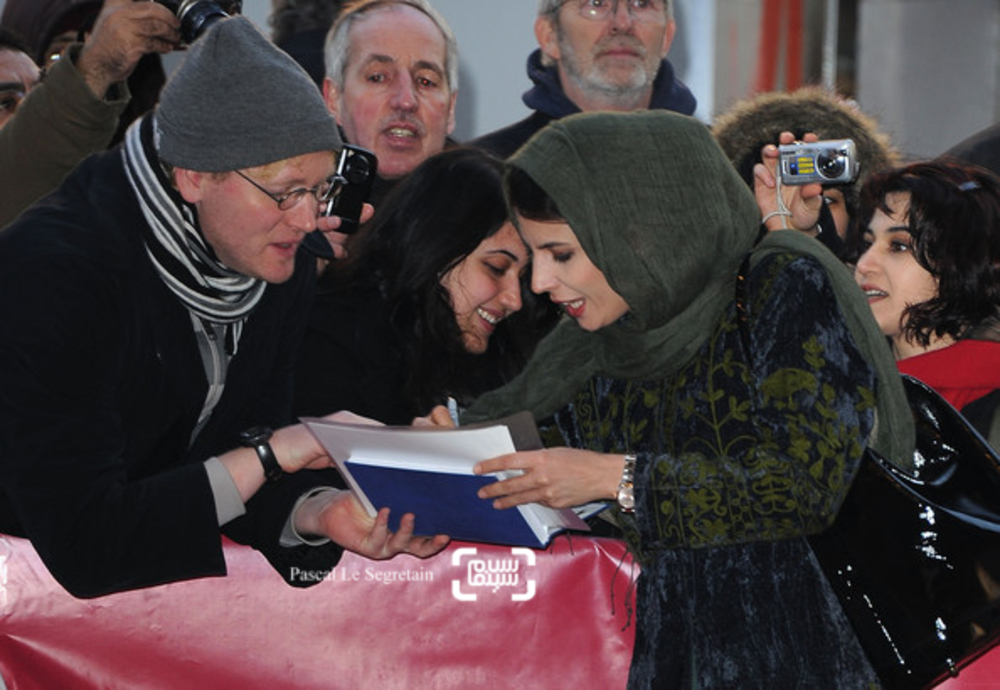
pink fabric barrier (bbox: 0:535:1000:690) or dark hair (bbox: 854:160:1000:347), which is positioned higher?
dark hair (bbox: 854:160:1000:347)

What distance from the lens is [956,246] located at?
11.6 feet

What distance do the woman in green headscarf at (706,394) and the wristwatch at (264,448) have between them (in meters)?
0.51

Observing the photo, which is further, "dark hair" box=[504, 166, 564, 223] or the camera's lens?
the camera's lens

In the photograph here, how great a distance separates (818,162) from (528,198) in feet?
4.11

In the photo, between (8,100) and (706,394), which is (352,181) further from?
(8,100)

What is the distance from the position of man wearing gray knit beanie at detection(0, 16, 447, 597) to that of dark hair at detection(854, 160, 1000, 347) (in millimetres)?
1398

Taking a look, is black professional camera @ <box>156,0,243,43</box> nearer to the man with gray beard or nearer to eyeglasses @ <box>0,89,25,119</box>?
eyeglasses @ <box>0,89,25,119</box>

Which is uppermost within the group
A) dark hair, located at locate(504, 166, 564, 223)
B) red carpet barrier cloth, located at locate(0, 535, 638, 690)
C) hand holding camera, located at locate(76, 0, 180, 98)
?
hand holding camera, located at locate(76, 0, 180, 98)

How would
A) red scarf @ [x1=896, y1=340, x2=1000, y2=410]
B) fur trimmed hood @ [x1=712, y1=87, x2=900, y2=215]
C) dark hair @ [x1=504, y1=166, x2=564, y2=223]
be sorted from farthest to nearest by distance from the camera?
fur trimmed hood @ [x1=712, y1=87, x2=900, y2=215] → red scarf @ [x1=896, y1=340, x2=1000, y2=410] → dark hair @ [x1=504, y1=166, x2=564, y2=223]

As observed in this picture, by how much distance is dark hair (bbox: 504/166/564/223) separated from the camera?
2.71m

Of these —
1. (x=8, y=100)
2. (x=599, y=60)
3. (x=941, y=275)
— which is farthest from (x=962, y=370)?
(x=8, y=100)

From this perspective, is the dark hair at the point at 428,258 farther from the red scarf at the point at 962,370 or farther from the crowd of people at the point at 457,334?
the red scarf at the point at 962,370

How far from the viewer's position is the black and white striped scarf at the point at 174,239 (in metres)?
2.90

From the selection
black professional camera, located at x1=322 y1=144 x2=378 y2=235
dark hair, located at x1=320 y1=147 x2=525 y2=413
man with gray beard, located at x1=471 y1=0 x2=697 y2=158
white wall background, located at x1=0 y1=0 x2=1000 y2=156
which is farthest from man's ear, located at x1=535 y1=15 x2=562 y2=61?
white wall background, located at x1=0 y1=0 x2=1000 y2=156
